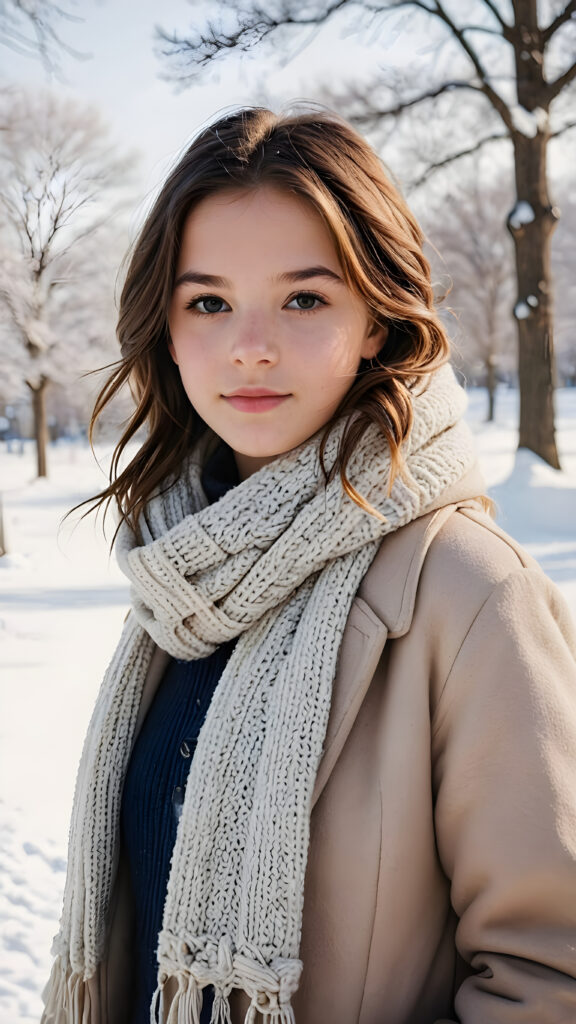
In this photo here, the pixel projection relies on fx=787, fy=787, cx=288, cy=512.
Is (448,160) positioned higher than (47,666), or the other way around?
(448,160)

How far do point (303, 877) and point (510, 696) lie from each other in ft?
1.34

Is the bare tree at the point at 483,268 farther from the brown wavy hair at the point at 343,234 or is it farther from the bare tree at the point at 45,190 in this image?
the brown wavy hair at the point at 343,234

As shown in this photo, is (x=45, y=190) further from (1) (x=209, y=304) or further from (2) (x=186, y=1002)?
(2) (x=186, y=1002)

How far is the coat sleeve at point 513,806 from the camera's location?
105cm

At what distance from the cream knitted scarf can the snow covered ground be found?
0.68m

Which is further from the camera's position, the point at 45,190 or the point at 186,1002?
the point at 45,190

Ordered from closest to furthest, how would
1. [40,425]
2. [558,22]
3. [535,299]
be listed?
[558,22], [535,299], [40,425]

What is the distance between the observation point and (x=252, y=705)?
1.31 meters

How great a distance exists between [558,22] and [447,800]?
1027 cm

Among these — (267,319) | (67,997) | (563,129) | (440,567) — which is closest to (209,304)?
(267,319)

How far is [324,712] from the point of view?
47.2 inches

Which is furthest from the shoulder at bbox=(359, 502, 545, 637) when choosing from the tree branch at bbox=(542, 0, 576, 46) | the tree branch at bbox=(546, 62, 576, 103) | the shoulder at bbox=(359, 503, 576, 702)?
the tree branch at bbox=(542, 0, 576, 46)

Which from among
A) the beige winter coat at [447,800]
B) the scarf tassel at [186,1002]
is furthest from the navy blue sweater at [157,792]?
the beige winter coat at [447,800]

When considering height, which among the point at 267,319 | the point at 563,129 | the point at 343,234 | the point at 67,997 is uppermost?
the point at 563,129
